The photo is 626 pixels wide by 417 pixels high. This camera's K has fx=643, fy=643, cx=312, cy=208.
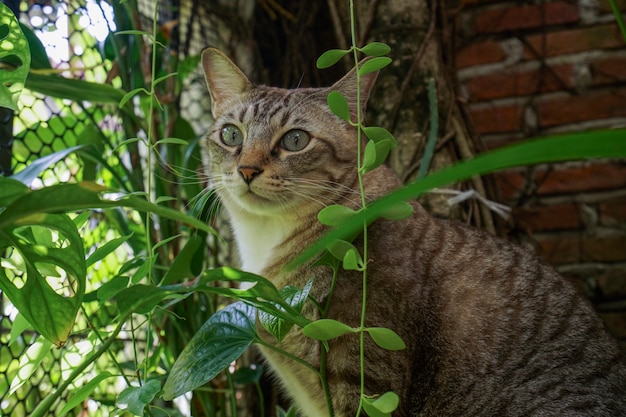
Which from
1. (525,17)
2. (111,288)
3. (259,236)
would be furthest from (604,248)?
(111,288)

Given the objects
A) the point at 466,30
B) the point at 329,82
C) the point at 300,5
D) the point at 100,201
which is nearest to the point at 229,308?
the point at 100,201

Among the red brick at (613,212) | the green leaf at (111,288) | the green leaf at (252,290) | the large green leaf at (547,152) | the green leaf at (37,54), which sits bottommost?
the red brick at (613,212)

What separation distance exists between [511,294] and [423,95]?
0.70 meters

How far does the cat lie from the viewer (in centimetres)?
128

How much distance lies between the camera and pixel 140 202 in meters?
0.68

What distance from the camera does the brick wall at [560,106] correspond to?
90.1 inches

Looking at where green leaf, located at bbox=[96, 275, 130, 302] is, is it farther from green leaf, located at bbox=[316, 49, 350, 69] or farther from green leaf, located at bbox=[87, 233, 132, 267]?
green leaf, located at bbox=[316, 49, 350, 69]

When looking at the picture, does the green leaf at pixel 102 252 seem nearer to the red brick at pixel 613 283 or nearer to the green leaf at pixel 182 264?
the green leaf at pixel 182 264

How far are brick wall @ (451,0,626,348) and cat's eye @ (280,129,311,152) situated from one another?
0.97m

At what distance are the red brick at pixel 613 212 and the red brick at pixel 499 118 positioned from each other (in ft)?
1.36

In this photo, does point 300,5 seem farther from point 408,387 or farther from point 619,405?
point 619,405

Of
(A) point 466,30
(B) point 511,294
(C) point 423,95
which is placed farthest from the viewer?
(A) point 466,30

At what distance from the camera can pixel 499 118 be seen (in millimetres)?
2406

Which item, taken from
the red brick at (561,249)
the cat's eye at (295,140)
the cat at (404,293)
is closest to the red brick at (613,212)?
the red brick at (561,249)
